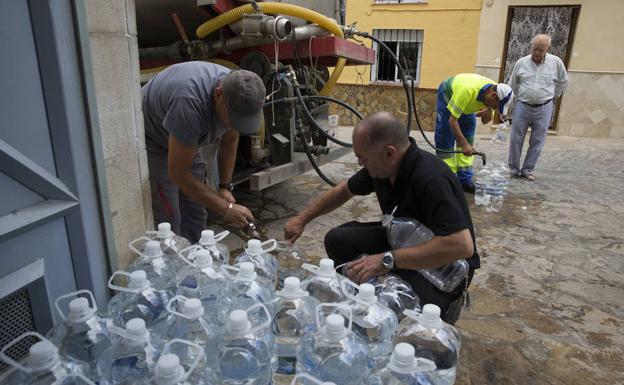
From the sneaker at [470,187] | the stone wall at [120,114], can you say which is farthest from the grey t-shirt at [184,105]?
the sneaker at [470,187]

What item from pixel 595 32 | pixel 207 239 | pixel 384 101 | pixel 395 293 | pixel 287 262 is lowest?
pixel 384 101

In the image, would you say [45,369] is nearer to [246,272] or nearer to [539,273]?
[246,272]

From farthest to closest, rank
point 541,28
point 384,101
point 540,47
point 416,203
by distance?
point 384,101
point 541,28
point 540,47
point 416,203

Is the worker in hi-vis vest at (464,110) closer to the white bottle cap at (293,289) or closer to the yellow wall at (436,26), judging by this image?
the white bottle cap at (293,289)

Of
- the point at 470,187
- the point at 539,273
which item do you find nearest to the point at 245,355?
the point at 539,273

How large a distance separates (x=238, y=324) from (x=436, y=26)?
522 inches

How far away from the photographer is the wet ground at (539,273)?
8.50 ft

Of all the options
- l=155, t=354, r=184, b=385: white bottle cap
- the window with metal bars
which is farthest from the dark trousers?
the window with metal bars

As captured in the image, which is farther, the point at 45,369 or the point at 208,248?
the point at 208,248

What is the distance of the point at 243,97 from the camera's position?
Answer: 2266 mm

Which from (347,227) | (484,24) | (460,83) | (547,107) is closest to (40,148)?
(347,227)

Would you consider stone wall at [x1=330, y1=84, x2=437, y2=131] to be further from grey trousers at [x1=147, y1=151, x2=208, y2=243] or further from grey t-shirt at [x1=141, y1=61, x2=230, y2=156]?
grey t-shirt at [x1=141, y1=61, x2=230, y2=156]

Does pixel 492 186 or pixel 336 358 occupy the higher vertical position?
pixel 336 358

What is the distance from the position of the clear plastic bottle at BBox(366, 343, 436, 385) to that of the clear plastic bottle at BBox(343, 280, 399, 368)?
0.46 feet
